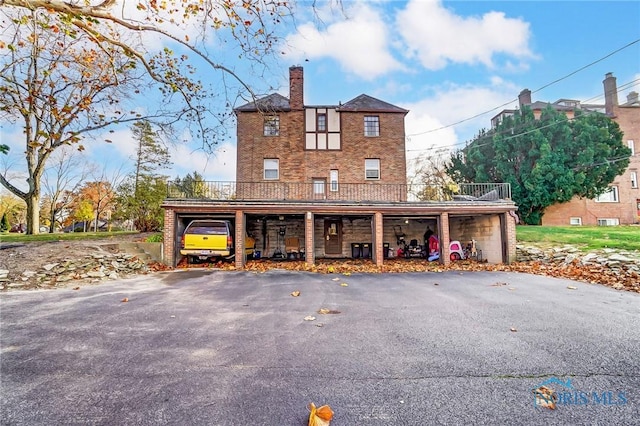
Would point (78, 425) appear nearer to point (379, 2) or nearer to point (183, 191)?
point (379, 2)

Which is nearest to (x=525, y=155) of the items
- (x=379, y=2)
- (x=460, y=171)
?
(x=460, y=171)

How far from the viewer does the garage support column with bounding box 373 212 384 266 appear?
12602 millimetres

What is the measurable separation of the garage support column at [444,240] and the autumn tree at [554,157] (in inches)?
418

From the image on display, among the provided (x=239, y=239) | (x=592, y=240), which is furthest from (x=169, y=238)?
(x=592, y=240)

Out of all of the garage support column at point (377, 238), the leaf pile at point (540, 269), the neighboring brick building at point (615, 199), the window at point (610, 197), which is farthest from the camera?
the window at point (610, 197)

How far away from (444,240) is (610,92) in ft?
81.6

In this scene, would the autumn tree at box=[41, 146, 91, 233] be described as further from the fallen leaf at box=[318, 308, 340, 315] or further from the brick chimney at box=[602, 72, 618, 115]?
the brick chimney at box=[602, 72, 618, 115]

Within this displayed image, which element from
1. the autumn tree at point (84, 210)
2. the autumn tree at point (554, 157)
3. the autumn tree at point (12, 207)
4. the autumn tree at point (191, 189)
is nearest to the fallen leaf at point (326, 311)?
the autumn tree at point (191, 189)

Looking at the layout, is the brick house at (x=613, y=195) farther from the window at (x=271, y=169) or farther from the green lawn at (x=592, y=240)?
the window at (x=271, y=169)

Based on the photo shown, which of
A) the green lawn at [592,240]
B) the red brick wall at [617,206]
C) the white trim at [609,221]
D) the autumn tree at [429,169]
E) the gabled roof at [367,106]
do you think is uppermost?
the gabled roof at [367,106]

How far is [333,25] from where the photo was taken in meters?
5.70

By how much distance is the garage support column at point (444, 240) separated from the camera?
1277cm

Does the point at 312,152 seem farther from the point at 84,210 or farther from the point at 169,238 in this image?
the point at 84,210

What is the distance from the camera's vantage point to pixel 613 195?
2358 cm
